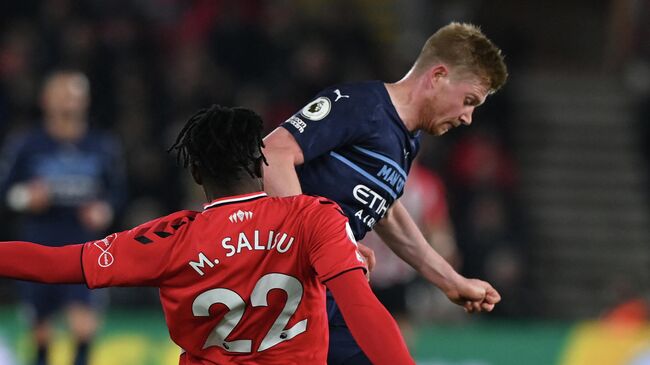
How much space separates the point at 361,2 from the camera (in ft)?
48.0

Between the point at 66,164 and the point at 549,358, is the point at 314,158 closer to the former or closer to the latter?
the point at 66,164

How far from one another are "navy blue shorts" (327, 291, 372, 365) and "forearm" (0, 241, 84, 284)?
4.55ft

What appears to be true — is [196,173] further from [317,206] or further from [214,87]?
[214,87]

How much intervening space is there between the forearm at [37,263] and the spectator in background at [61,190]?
416cm

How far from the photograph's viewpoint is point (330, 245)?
11.1 feet

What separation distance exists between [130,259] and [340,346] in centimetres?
133

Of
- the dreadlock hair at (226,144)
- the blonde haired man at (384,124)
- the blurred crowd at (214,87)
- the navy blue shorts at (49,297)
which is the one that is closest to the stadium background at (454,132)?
the blurred crowd at (214,87)

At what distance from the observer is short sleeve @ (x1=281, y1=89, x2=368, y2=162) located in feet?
14.0

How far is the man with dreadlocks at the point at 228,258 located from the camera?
349 cm

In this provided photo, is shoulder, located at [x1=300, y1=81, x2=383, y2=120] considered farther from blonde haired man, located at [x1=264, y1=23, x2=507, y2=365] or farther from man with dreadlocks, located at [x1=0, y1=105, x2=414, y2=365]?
man with dreadlocks, located at [x1=0, y1=105, x2=414, y2=365]

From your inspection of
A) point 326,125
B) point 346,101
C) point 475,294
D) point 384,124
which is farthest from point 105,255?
point 475,294

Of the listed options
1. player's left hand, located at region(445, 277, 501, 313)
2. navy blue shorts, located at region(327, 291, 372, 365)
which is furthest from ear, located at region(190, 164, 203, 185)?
player's left hand, located at region(445, 277, 501, 313)

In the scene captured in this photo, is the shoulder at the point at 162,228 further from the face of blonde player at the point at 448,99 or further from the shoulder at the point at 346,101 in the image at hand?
the face of blonde player at the point at 448,99

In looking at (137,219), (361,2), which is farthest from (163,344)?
(361,2)
